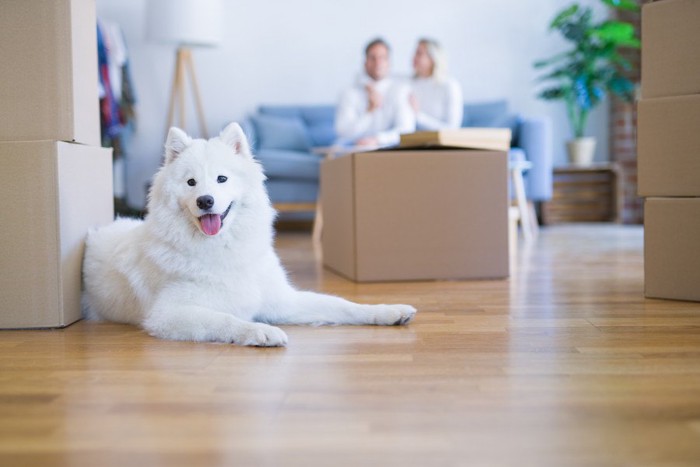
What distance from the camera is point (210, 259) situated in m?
1.91

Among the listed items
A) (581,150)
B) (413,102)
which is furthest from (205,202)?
(581,150)

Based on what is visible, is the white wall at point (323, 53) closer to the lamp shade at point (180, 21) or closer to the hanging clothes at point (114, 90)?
the hanging clothes at point (114, 90)

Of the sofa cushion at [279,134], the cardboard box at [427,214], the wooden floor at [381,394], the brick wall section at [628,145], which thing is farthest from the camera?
the brick wall section at [628,145]

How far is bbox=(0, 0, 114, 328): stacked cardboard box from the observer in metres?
1.96

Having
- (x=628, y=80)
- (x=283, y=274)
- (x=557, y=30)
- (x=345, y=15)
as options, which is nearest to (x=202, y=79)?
(x=345, y=15)

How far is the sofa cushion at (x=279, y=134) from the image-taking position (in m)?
5.66

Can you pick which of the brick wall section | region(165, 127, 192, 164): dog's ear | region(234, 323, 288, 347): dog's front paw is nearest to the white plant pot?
the brick wall section

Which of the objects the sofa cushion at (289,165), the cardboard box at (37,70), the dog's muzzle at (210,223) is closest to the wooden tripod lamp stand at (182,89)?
the sofa cushion at (289,165)

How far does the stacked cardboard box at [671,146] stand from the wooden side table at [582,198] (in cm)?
390

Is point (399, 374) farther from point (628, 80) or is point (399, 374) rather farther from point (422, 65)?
point (628, 80)

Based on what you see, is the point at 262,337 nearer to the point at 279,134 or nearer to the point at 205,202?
the point at 205,202

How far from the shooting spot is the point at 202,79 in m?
6.41

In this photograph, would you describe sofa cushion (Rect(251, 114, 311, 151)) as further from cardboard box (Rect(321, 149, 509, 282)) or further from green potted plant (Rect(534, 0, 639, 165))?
cardboard box (Rect(321, 149, 509, 282))

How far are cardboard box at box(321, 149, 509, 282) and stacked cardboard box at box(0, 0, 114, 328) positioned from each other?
1106 millimetres
